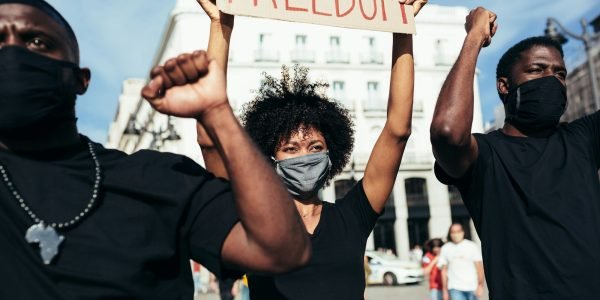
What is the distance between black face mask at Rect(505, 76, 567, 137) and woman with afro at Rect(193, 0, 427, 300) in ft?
1.60

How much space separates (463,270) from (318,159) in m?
5.91

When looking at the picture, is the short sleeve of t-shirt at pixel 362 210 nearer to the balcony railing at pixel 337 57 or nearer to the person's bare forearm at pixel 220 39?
the person's bare forearm at pixel 220 39

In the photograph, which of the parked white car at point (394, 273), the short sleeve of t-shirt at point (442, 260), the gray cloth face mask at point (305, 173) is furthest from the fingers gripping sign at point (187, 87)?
the parked white car at point (394, 273)

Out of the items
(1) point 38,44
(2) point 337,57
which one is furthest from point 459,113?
(2) point 337,57

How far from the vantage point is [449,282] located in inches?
321

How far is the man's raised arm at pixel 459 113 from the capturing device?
2.36 metres

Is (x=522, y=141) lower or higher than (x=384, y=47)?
lower

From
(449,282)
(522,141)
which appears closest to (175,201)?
(522,141)

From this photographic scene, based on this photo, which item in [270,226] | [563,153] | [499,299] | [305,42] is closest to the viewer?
[270,226]

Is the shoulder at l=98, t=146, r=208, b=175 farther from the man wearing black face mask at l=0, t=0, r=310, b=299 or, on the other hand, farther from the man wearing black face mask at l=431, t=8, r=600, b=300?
the man wearing black face mask at l=431, t=8, r=600, b=300

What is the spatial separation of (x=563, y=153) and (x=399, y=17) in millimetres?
943

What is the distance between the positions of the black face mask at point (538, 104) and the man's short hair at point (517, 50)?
158 mm

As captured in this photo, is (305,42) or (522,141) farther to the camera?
(305,42)

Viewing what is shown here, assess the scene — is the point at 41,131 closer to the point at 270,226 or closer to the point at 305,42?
the point at 270,226
